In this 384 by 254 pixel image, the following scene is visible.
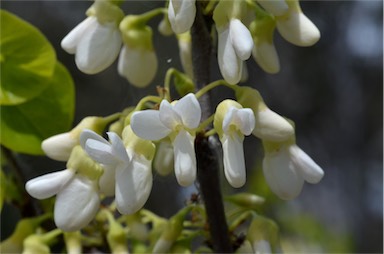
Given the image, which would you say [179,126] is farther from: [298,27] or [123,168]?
[298,27]

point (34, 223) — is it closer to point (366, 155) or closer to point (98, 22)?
point (98, 22)

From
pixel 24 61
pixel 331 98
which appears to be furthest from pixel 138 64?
pixel 331 98

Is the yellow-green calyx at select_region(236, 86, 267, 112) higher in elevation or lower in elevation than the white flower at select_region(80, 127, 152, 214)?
higher

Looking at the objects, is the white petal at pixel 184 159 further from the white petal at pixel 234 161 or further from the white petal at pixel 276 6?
the white petal at pixel 276 6

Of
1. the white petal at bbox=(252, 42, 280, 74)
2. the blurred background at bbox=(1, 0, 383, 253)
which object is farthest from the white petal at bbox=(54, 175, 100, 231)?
the blurred background at bbox=(1, 0, 383, 253)

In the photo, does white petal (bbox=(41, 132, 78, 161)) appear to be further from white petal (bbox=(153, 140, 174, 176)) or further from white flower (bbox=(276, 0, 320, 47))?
white flower (bbox=(276, 0, 320, 47))

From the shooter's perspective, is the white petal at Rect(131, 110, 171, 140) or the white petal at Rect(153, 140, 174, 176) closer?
the white petal at Rect(131, 110, 171, 140)

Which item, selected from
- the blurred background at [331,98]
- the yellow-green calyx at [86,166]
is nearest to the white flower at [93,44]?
the yellow-green calyx at [86,166]
